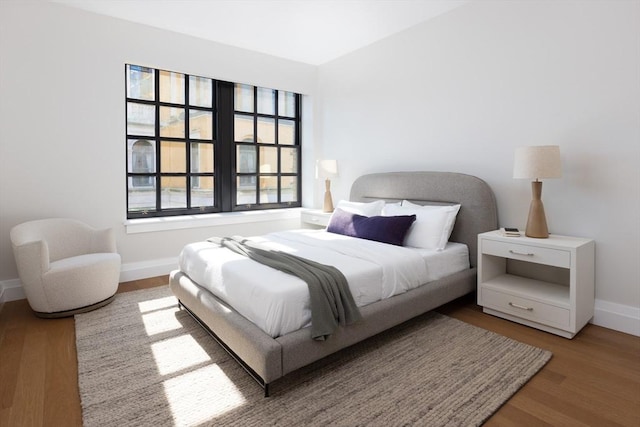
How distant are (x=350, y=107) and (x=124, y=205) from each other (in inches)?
122

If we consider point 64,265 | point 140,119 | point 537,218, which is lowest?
point 64,265

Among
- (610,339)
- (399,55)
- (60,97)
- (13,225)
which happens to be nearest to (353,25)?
(399,55)

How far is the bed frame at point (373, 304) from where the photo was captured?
188 centimetres

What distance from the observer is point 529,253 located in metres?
2.68

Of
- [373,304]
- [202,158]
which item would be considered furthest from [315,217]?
[373,304]

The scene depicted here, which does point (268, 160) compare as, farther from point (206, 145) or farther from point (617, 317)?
point (617, 317)

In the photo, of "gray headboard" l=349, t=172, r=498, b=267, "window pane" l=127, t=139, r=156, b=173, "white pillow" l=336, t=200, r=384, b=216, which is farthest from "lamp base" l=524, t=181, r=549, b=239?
"window pane" l=127, t=139, r=156, b=173

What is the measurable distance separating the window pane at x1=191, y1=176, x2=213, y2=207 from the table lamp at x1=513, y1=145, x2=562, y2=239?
144 inches

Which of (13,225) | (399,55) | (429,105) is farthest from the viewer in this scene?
(399,55)

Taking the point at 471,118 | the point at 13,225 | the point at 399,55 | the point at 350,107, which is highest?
the point at 399,55

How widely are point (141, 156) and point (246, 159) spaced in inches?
54.4

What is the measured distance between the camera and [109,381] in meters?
2.03

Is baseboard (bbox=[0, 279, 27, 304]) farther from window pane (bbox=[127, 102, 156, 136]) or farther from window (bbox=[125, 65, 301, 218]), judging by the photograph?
window pane (bbox=[127, 102, 156, 136])

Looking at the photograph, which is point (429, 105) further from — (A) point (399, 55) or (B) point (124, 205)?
(B) point (124, 205)
